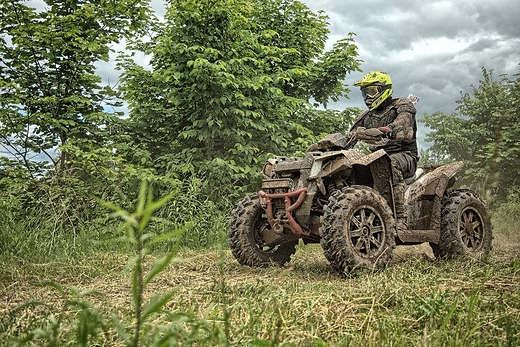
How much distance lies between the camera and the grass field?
1.48 m

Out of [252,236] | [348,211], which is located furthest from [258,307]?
[252,236]

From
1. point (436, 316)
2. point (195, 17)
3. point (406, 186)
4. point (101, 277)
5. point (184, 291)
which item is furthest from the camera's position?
point (195, 17)

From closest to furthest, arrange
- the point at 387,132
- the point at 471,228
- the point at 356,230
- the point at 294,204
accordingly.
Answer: the point at 356,230
the point at 294,204
the point at 387,132
the point at 471,228

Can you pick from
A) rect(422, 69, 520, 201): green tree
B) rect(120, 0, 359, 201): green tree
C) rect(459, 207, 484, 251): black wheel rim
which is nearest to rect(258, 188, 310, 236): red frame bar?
rect(459, 207, 484, 251): black wheel rim

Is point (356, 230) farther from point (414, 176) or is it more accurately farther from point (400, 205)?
point (414, 176)

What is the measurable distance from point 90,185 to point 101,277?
364 cm

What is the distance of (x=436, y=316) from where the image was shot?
253 cm

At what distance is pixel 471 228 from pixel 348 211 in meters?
2.38

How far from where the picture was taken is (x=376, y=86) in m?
5.70

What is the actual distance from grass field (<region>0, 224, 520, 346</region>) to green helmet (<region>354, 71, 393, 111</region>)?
2.01 metres

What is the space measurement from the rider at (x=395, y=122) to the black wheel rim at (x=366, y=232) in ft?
2.31

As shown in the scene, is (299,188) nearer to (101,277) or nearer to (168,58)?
(101,277)

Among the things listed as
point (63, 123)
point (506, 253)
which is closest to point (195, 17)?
point (63, 123)

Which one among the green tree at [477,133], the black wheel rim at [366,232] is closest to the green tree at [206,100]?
the black wheel rim at [366,232]
